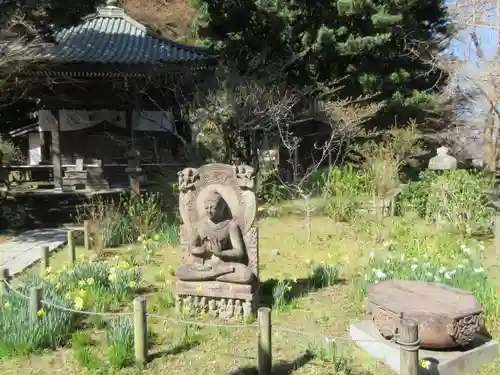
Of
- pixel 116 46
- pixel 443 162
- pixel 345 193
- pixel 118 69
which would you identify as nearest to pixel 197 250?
pixel 345 193

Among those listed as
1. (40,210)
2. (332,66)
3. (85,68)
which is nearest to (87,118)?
(85,68)

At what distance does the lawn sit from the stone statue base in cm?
14

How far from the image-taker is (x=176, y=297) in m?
4.75

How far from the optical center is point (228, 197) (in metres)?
4.73

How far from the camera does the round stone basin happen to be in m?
3.50

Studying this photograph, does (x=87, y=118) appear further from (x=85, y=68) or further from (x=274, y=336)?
(x=274, y=336)

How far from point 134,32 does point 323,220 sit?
9.47 metres

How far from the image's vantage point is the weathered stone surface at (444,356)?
3449 mm

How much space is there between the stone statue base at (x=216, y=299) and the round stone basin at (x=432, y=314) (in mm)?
1181

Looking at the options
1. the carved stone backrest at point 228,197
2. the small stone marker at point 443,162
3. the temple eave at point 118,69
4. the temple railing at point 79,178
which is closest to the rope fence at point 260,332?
the carved stone backrest at point 228,197

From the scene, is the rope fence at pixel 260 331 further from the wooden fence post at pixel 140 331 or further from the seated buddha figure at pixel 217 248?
the seated buddha figure at pixel 217 248

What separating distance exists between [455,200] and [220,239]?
218 inches

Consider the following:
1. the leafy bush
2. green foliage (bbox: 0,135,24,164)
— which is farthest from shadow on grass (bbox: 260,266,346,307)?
green foliage (bbox: 0,135,24,164)

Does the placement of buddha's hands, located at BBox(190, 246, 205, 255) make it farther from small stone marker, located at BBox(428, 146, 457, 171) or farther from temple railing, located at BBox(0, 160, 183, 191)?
temple railing, located at BBox(0, 160, 183, 191)
